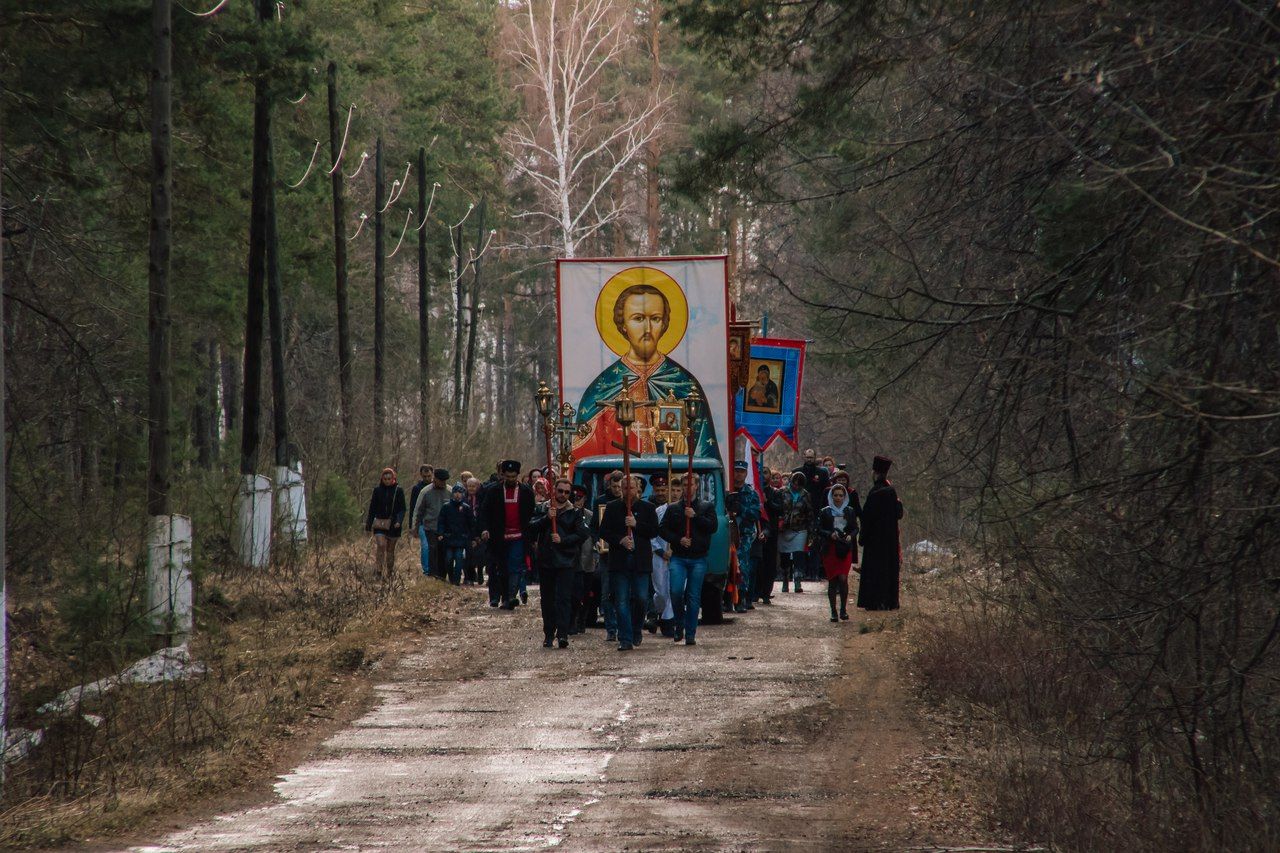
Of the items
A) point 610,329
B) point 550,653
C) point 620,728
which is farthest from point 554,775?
point 610,329

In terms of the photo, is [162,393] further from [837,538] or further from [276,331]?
[276,331]

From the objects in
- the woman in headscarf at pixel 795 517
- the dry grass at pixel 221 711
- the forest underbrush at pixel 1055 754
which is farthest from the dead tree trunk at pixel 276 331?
the forest underbrush at pixel 1055 754

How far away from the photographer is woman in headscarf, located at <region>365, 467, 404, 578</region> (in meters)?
21.9

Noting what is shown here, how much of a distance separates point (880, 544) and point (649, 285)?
15.7ft

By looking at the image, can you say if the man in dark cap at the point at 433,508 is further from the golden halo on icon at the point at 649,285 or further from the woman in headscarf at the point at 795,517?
the woman in headscarf at the point at 795,517

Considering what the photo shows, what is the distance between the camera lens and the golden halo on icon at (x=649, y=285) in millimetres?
20625

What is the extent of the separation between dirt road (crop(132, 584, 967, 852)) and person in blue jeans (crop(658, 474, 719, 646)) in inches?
21.7

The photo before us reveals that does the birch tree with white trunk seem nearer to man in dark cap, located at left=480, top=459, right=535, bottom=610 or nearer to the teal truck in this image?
man in dark cap, located at left=480, top=459, right=535, bottom=610

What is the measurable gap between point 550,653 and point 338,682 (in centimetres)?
292

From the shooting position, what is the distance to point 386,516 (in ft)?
72.2

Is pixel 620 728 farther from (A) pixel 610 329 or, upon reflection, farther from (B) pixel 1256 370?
(A) pixel 610 329

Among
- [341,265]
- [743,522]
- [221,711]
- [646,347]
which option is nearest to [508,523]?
[646,347]

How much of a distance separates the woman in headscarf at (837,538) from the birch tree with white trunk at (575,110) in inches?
1125

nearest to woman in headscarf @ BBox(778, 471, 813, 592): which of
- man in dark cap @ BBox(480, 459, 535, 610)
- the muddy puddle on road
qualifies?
man in dark cap @ BBox(480, 459, 535, 610)
